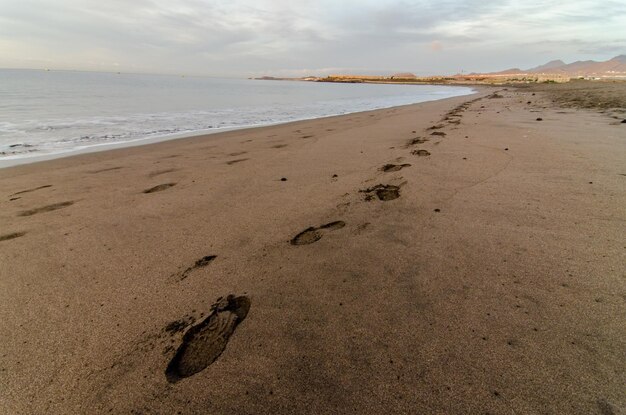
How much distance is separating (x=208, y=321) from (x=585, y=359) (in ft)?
6.33

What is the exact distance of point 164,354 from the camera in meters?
1.75

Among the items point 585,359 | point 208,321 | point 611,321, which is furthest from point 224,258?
point 611,321

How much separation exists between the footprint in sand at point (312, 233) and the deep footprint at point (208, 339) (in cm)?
87

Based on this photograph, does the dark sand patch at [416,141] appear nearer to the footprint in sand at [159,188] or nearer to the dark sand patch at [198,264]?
the footprint in sand at [159,188]

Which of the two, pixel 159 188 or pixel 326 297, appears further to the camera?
pixel 159 188

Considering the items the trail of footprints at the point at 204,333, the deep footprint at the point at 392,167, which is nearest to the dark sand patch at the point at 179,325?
the trail of footprints at the point at 204,333

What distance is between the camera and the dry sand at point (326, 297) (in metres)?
1.49

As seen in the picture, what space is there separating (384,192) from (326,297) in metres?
2.10

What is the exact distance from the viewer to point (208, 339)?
6.02ft

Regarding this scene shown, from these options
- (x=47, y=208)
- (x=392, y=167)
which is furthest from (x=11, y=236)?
(x=392, y=167)

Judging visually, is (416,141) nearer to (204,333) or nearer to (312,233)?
(312,233)

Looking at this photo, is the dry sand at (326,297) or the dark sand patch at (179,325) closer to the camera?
the dry sand at (326,297)

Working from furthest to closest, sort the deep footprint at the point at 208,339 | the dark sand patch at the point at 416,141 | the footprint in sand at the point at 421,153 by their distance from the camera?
the dark sand patch at the point at 416,141, the footprint in sand at the point at 421,153, the deep footprint at the point at 208,339

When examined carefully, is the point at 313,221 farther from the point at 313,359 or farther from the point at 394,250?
the point at 313,359
